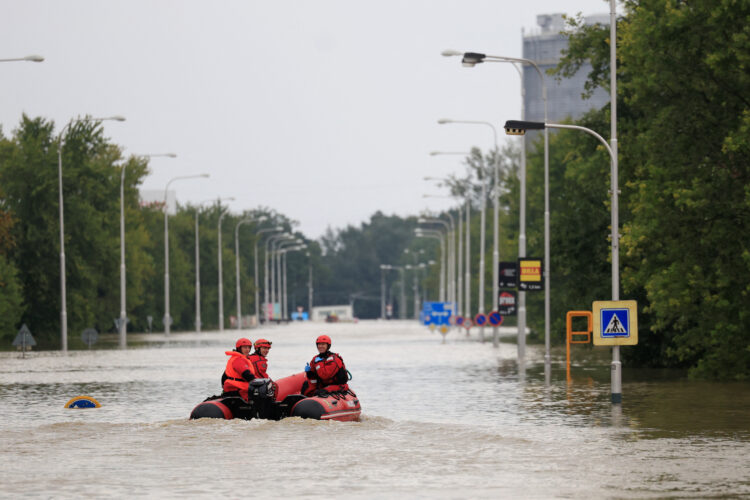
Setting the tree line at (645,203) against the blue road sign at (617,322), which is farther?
the tree line at (645,203)

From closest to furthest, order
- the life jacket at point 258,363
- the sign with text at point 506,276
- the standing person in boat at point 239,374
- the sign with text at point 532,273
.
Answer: the standing person in boat at point 239,374 → the life jacket at point 258,363 → the sign with text at point 532,273 → the sign with text at point 506,276

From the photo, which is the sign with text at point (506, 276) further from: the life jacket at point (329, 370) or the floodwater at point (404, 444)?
the life jacket at point (329, 370)

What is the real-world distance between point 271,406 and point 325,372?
1.12 m

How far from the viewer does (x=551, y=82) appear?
6973 inches

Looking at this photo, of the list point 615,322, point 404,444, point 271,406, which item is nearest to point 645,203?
point 615,322

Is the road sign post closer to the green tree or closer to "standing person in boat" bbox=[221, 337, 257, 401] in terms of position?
"standing person in boat" bbox=[221, 337, 257, 401]

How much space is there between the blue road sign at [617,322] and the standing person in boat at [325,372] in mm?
6229

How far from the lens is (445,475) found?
15.4 meters

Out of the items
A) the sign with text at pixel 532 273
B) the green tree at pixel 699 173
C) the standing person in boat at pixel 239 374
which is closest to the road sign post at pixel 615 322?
the standing person in boat at pixel 239 374

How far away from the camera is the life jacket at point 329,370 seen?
22672 mm

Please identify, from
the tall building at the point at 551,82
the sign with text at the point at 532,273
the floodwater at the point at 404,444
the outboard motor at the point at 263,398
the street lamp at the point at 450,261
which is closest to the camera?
the floodwater at the point at 404,444

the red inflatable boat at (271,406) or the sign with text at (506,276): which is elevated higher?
the sign with text at (506,276)

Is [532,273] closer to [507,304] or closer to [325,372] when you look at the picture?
[507,304]

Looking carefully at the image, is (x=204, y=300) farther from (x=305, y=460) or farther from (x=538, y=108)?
(x=305, y=460)
